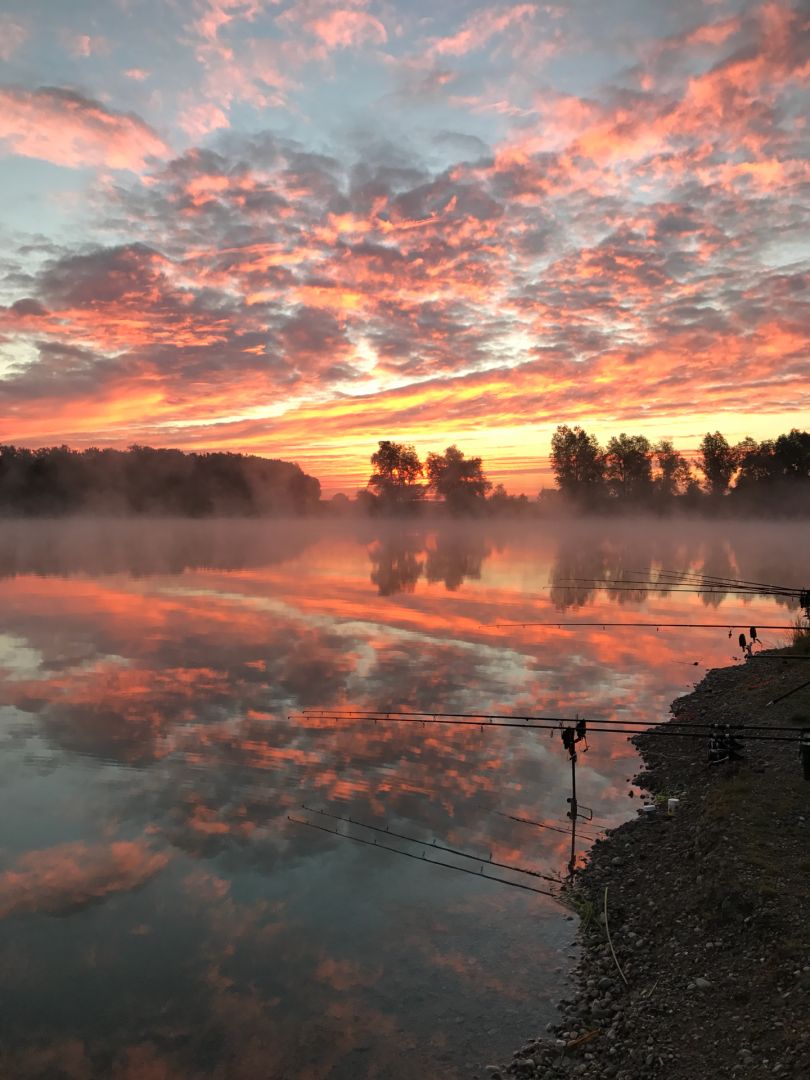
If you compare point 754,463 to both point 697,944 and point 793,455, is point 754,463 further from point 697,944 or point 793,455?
point 697,944

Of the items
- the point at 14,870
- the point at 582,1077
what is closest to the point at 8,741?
the point at 14,870

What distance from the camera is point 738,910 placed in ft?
25.7

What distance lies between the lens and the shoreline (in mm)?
6102

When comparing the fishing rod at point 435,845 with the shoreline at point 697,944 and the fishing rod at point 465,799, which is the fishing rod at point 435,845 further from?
the fishing rod at point 465,799

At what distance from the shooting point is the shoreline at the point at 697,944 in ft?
20.0

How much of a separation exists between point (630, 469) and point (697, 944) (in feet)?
476

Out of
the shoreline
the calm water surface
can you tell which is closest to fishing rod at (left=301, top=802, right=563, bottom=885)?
the calm water surface

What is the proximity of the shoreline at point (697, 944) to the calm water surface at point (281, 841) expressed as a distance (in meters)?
0.54

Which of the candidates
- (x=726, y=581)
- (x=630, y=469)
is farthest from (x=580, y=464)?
(x=726, y=581)

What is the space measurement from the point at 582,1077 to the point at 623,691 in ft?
45.0

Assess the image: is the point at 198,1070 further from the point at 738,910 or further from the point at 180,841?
the point at 738,910

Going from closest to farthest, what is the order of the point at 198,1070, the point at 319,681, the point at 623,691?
the point at 198,1070 → the point at 623,691 → the point at 319,681

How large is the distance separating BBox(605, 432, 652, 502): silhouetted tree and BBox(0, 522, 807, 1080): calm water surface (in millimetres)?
123294

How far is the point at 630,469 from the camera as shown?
144m
